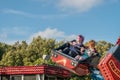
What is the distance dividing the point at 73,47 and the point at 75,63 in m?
1.08

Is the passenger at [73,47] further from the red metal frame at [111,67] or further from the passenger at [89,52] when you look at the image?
the red metal frame at [111,67]

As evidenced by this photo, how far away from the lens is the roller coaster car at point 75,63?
56.7 ft

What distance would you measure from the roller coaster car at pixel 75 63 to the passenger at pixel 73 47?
1.19 ft

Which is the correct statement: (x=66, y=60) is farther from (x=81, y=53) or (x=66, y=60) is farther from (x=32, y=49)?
(x=32, y=49)

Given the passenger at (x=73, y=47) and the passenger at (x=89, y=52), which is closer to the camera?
the passenger at (x=89, y=52)

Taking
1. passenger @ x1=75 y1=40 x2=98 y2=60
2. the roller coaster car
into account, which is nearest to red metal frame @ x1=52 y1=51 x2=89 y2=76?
the roller coaster car

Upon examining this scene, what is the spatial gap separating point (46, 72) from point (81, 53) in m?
2.39

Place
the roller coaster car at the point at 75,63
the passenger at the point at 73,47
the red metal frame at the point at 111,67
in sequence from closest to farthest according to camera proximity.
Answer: the red metal frame at the point at 111,67
the roller coaster car at the point at 75,63
the passenger at the point at 73,47

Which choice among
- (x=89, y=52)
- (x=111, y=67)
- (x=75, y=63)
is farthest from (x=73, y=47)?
(x=111, y=67)

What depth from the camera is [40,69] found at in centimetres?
1612

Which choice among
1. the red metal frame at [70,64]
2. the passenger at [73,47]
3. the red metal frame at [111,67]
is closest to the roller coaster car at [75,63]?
the red metal frame at [70,64]

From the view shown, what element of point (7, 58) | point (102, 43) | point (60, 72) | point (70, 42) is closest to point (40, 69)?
point (60, 72)

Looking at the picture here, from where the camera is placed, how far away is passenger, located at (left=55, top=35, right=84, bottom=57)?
17844 millimetres

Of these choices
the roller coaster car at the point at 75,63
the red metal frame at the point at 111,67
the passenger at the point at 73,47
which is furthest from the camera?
the passenger at the point at 73,47
